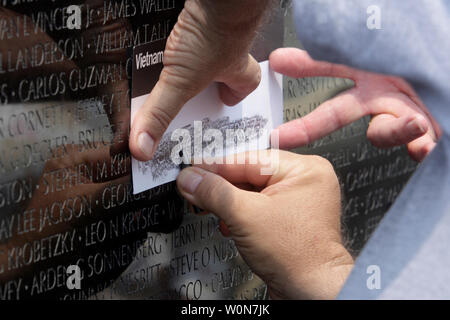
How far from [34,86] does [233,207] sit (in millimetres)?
271

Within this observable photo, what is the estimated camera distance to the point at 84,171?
706 millimetres

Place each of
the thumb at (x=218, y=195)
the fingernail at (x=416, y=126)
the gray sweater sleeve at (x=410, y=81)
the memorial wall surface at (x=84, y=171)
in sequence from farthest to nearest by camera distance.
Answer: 1. the fingernail at (x=416, y=126)
2. the thumb at (x=218, y=195)
3. the memorial wall surface at (x=84, y=171)
4. the gray sweater sleeve at (x=410, y=81)

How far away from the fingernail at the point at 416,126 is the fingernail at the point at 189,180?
33 cm

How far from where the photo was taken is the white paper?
77 cm

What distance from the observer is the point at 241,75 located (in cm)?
80

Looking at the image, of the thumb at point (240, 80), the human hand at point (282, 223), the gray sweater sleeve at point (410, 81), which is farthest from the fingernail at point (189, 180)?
the gray sweater sleeve at point (410, 81)

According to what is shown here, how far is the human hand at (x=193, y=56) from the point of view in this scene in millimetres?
675

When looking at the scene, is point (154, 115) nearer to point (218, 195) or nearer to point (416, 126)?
point (218, 195)

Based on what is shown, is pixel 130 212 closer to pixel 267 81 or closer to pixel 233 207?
pixel 233 207

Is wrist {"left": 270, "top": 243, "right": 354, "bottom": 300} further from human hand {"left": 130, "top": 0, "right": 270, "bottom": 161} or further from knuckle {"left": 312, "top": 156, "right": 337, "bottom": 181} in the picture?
human hand {"left": 130, "top": 0, "right": 270, "bottom": 161}

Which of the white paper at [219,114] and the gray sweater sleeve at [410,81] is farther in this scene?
the white paper at [219,114]

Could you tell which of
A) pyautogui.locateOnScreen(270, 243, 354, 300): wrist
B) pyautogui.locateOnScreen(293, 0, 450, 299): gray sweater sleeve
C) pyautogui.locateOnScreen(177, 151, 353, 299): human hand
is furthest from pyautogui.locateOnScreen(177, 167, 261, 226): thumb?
pyautogui.locateOnScreen(293, 0, 450, 299): gray sweater sleeve

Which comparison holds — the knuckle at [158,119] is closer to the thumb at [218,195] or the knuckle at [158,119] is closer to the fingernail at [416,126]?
the thumb at [218,195]

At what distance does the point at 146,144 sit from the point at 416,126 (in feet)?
1.34
